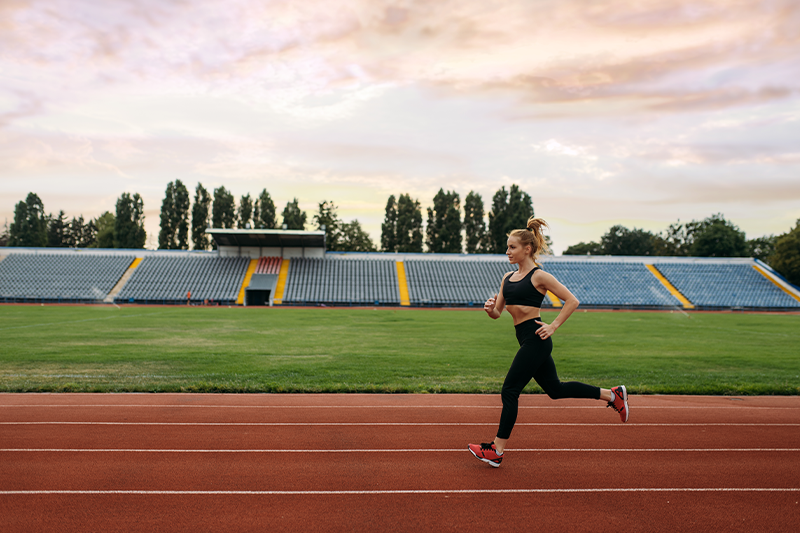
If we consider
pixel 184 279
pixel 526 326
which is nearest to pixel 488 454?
pixel 526 326

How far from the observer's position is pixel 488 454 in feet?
16.5

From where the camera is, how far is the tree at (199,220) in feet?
225

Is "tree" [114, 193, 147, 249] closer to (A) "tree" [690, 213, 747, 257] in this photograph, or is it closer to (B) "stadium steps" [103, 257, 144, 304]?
(B) "stadium steps" [103, 257, 144, 304]

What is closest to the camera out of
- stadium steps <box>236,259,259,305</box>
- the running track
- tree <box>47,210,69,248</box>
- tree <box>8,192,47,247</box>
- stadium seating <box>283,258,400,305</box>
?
the running track

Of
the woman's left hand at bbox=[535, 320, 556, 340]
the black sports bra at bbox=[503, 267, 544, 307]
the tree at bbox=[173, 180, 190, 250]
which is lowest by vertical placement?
the woman's left hand at bbox=[535, 320, 556, 340]

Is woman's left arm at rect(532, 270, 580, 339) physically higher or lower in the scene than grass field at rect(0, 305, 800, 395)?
higher

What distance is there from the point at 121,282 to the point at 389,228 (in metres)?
35.6

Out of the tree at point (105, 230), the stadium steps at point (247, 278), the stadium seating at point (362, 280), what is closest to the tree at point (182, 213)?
the stadium seating at point (362, 280)

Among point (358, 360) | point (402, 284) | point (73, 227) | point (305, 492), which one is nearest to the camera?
point (305, 492)

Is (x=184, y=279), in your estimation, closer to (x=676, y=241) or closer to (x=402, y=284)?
(x=402, y=284)

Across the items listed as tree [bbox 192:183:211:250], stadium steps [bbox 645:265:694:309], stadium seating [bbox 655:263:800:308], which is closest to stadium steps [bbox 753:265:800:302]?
stadium seating [bbox 655:263:800:308]

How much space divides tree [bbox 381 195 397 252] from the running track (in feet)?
209

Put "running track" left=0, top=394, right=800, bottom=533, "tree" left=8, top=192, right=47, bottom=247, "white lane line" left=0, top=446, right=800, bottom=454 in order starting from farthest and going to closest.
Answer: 1. "tree" left=8, top=192, right=47, bottom=247
2. "white lane line" left=0, top=446, right=800, bottom=454
3. "running track" left=0, top=394, right=800, bottom=533

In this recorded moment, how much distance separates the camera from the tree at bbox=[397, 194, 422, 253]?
69.7m
